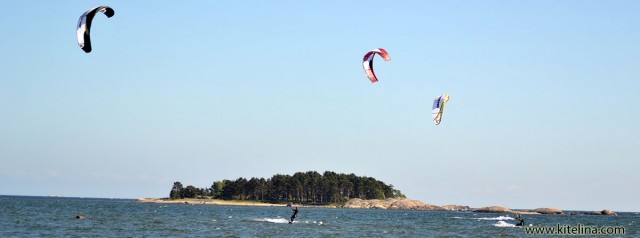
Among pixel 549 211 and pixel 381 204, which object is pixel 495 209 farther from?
pixel 381 204

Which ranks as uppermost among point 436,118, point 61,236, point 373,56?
point 373,56

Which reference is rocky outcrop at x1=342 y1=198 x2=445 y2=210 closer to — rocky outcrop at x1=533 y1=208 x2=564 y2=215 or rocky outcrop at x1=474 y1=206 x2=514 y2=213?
rocky outcrop at x1=474 y1=206 x2=514 y2=213

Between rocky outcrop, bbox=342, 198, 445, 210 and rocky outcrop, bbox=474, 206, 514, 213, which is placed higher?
rocky outcrop, bbox=342, 198, 445, 210

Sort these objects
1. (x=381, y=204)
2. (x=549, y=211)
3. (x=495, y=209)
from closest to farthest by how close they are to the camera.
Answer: (x=495, y=209) < (x=549, y=211) < (x=381, y=204)

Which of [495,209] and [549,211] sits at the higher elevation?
[549,211]

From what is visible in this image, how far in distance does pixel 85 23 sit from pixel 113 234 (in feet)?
67.8

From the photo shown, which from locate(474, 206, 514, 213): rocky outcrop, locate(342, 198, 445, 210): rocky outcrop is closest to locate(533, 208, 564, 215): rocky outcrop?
locate(474, 206, 514, 213): rocky outcrop

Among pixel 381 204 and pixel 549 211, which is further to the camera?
pixel 381 204

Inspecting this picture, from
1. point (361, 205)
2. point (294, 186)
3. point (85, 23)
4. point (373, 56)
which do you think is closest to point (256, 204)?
Result: point (294, 186)

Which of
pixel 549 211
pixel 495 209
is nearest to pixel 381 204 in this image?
pixel 495 209

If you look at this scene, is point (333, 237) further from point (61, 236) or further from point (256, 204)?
point (256, 204)

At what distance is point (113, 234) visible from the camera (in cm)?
5016

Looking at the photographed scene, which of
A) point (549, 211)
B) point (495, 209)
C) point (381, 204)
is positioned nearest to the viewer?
point (495, 209)

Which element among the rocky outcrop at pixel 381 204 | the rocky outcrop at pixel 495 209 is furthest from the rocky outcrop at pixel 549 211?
the rocky outcrop at pixel 381 204
